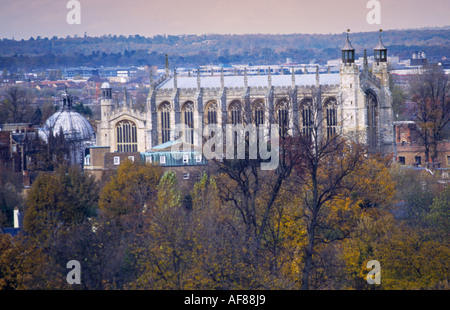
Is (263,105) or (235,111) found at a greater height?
(263,105)

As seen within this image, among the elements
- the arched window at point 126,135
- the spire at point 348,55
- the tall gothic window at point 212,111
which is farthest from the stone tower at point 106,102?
the spire at point 348,55

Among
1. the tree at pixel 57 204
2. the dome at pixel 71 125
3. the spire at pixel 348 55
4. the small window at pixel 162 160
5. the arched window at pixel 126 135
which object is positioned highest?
the spire at pixel 348 55

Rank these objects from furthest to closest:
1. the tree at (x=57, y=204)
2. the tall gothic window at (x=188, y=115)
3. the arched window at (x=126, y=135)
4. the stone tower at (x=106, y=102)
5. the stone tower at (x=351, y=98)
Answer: the stone tower at (x=106, y=102)
the tall gothic window at (x=188, y=115)
the arched window at (x=126, y=135)
the stone tower at (x=351, y=98)
the tree at (x=57, y=204)

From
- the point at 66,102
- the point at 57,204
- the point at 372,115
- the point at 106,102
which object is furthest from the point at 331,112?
the point at 66,102

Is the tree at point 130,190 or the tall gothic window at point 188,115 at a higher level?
the tall gothic window at point 188,115

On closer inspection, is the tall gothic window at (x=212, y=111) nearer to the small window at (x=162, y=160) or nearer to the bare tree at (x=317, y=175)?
the bare tree at (x=317, y=175)

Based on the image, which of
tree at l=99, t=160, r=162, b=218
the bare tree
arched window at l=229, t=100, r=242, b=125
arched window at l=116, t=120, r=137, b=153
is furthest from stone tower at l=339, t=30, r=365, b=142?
tree at l=99, t=160, r=162, b=218

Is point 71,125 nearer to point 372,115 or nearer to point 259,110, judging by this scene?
point 259,110
